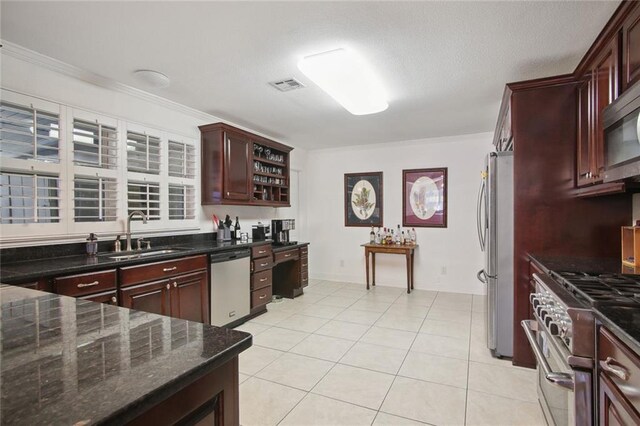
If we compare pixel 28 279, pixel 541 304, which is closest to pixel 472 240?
pixel 541 304

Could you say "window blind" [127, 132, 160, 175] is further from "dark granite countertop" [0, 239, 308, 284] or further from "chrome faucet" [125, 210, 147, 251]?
"dark granite countertop" [0, 239, 308, 284]

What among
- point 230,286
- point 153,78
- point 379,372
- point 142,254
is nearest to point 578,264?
point 379,372

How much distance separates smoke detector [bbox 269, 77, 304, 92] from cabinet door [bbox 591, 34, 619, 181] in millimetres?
2210

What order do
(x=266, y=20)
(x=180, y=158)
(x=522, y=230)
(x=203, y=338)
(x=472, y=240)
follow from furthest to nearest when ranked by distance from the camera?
1. (x=472, y=240)
2. (x=180, y=158)
3. (x=522, y=230)
4. (x=266, y=20)
5. (x=203, y=338)

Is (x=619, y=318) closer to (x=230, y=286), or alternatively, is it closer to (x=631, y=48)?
(x=631, y=48)

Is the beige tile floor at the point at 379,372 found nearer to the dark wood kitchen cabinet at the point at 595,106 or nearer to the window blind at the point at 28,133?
the dark wood kitchen cabinet at the point at 595,106

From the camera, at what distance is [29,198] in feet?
7.64

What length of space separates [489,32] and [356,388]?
8.55 feet

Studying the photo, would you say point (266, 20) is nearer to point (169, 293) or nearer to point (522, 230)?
point (169, 293)

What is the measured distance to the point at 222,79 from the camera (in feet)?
9.27

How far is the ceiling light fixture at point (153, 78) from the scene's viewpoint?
8.71ft

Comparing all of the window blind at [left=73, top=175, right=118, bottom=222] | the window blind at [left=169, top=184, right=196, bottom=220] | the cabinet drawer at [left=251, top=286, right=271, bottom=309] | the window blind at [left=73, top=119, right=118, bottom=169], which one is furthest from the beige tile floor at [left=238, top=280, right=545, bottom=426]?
the window blind at [left=73, top=119, right=118, bottom=169]

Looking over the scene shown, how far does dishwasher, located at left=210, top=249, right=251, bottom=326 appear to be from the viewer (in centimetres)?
325

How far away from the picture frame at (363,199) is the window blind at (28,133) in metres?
4.17
